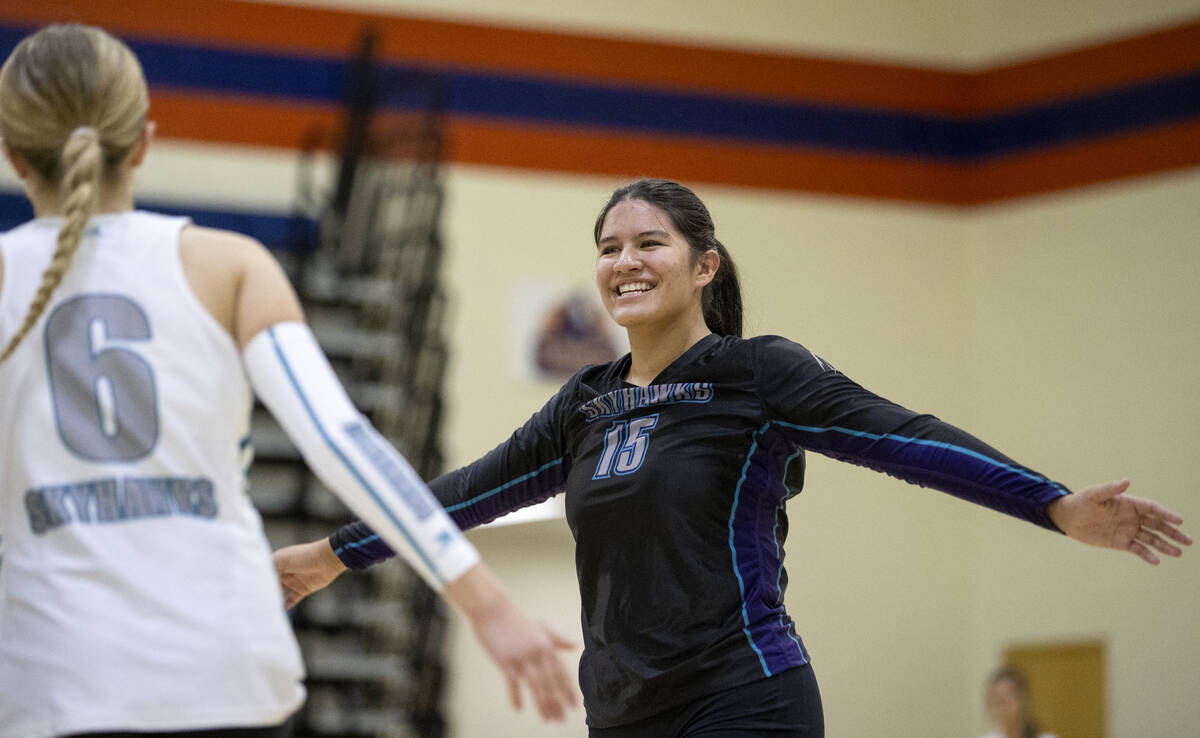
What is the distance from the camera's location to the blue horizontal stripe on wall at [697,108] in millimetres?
8539

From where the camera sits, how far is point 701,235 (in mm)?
2932

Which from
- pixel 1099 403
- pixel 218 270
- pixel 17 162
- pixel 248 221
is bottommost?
pixel 218 270

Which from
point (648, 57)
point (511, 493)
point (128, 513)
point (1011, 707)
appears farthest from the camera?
point (648, 57)

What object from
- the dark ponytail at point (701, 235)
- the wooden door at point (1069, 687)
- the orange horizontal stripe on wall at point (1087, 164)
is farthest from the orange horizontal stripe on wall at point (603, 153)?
the dark ponytail at point (701, 235)

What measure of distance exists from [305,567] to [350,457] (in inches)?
40.9

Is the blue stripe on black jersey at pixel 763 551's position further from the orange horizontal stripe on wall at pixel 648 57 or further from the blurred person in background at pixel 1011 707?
the orange horizontal stripe on wall at pixel 648 57

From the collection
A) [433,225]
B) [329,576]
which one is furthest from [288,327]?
[433,225]

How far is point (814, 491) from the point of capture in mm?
8914

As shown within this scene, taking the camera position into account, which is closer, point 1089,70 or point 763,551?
point 763,551

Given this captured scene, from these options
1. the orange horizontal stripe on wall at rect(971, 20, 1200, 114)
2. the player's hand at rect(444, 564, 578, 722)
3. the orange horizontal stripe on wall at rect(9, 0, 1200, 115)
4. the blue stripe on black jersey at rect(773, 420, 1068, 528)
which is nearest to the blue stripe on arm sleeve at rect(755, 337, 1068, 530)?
the blue stripe on black jersey at rect(773, 420, 1068, 528)

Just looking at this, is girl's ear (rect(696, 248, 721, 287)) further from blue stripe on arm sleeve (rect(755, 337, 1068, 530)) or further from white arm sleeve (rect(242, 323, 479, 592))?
white arm sleeve (rect(242, 323, 479, 592))

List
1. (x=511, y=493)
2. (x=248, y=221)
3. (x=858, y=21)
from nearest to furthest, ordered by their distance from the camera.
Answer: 1. (x=511, y=493)
2. (x=248, y=221)
3. (x=858, y=21)

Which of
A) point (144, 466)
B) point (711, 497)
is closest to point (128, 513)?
point (144, 466)

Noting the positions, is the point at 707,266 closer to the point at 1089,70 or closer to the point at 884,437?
the point at 884,437
